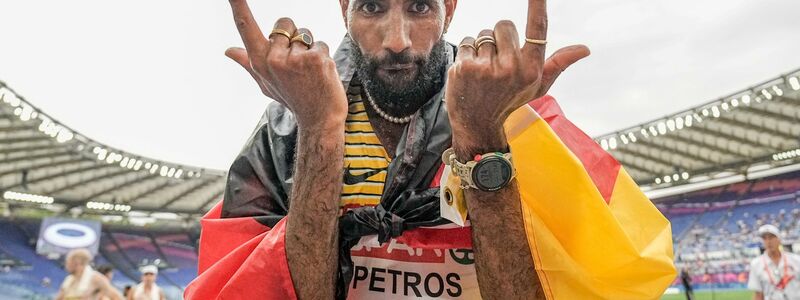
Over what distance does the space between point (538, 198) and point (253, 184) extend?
84 cm

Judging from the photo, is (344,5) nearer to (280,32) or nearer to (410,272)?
(280,32)

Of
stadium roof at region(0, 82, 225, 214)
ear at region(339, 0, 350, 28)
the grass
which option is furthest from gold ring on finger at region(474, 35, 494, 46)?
the grass

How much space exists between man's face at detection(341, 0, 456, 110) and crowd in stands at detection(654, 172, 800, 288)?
18.8m

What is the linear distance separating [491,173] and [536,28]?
346mm

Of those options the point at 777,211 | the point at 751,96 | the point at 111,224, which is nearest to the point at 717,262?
the point at 777,211

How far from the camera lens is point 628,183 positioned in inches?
62.1

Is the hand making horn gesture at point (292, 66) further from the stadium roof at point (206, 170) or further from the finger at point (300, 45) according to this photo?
the stadium roof at point (206, 170)

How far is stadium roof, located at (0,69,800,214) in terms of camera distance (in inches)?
635

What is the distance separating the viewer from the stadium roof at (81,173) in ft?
54.4

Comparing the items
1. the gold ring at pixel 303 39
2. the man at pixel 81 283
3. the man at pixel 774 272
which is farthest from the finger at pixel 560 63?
the man at pixel 81 283

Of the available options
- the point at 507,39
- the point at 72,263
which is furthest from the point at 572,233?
the point at 72,263

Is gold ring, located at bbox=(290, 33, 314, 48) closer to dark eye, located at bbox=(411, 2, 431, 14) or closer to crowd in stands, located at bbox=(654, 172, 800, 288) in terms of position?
dark eye, located at bbox=(411, 2, 431, 14)

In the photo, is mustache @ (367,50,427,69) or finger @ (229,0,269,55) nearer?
finger @ (229,0,269,55)

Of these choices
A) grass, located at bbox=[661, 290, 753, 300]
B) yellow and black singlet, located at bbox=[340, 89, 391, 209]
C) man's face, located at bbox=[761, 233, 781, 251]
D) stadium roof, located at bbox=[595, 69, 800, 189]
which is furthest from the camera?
grass, located at bbox=[661, 290, 753, 300]
